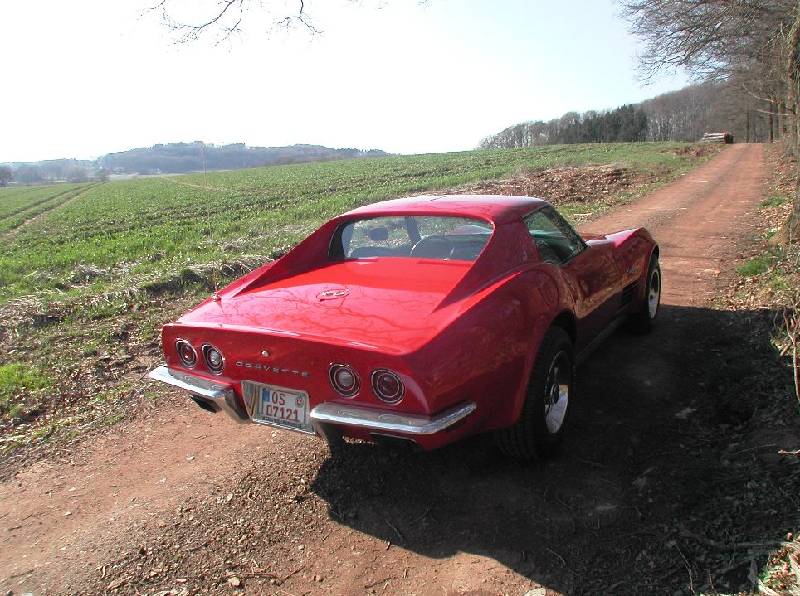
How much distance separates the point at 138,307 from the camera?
7.11 metres

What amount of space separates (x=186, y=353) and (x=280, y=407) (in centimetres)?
71

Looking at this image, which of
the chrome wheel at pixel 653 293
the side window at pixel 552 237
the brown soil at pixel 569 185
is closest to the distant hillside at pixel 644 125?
the brown soil at pixel 569 185

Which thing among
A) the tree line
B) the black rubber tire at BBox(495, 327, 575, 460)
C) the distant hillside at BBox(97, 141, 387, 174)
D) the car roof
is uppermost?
the tree line

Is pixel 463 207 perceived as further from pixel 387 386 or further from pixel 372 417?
pixel 372 417

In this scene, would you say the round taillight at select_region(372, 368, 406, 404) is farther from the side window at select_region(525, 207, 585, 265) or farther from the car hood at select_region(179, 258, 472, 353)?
the side window at select_region(525, 207, 585, 265)

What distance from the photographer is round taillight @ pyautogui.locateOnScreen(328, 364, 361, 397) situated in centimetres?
269

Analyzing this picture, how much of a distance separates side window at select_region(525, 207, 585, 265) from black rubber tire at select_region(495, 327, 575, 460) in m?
0.70

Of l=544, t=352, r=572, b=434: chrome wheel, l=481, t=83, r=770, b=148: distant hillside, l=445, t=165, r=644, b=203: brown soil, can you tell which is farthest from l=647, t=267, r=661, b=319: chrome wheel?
l=481, t=83, r=770, b=148: distant hillside

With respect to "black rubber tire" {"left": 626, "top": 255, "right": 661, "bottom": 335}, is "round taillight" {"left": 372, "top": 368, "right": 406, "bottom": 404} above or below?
above

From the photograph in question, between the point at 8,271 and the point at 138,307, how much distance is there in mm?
5722

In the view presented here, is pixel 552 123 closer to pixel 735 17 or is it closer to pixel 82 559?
pixel 735 17

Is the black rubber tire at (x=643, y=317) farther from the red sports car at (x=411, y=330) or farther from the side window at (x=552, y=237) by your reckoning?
the side window at (x=552, y=237)

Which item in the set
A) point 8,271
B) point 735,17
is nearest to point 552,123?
point 735,17

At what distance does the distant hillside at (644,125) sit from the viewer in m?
72.4
